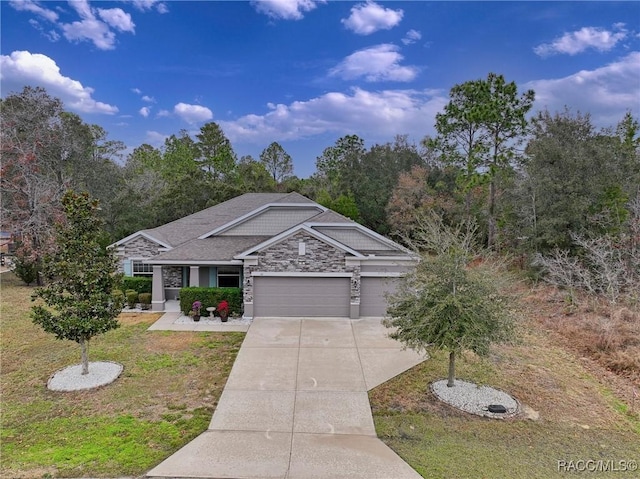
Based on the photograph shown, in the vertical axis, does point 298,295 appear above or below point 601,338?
above

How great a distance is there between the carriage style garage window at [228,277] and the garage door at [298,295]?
7.46 feet

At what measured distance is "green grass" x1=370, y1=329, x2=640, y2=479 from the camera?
22.0 ft

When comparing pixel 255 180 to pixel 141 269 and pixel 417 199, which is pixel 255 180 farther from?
pixel 141 269

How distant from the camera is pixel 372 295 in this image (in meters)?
15.6

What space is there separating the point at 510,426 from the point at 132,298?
15143mm

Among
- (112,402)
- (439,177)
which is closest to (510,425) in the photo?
(112,402)

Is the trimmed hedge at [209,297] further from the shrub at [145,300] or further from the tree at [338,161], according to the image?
the tree at [338,161]

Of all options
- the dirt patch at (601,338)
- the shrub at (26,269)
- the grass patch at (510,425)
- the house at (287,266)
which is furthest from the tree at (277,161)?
the grass patch at (510,425)

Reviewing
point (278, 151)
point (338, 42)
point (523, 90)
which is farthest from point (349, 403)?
point (278, 151)

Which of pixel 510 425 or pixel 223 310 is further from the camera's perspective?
pixel 223 310

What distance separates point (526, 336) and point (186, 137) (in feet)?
172

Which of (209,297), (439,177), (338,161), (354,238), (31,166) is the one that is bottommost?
(209,297)

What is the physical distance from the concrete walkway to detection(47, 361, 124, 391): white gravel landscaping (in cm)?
320

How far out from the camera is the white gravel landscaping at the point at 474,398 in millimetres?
8594
